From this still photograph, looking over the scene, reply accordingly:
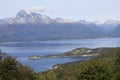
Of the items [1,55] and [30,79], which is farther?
[30,79]

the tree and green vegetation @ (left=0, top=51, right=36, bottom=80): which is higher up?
green vegetation @ (left=0, top=51, right=36, bottom=80)

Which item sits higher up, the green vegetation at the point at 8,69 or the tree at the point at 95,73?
the green vegetation at the point at 8,69

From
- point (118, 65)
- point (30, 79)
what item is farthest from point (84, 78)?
point (30, 79)

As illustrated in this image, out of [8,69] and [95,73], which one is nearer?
[8,69]

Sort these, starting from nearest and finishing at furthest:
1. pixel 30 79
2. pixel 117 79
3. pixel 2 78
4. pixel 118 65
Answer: pixel 2 78
pixel 117 79
pixel 118 65
pixel 30 79

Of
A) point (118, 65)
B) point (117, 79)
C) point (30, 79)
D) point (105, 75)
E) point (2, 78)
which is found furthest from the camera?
point (30, 79)

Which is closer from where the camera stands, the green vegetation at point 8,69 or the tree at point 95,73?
the green vegetation at point 8,69

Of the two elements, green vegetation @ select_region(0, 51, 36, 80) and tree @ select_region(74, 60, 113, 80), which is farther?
tree @ select_region(74, 60, 113, 80)

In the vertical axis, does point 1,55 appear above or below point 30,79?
above

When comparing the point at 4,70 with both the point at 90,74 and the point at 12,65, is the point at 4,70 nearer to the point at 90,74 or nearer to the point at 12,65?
the point at 12,65

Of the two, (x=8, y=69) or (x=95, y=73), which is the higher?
(x=8, y=69)
